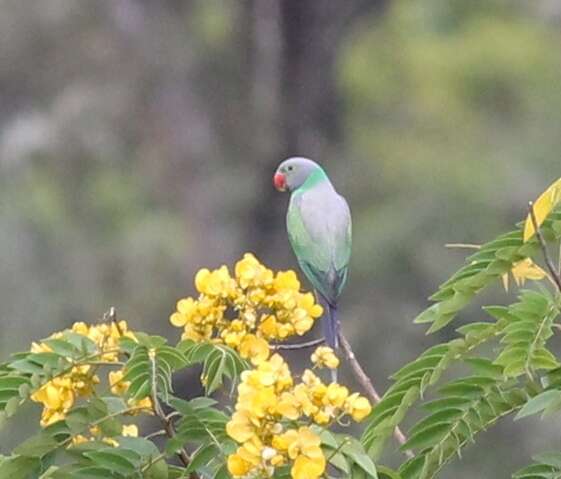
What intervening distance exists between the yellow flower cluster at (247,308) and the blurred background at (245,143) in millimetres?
7646

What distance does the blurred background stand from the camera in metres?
9.84

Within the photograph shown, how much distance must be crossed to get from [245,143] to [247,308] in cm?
881

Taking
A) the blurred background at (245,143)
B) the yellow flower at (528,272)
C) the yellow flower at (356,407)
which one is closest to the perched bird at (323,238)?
the yellow flower at (528,272)

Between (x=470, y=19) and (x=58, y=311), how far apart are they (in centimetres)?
375

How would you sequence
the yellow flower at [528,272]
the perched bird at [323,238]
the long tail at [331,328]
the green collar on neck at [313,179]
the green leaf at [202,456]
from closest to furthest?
the green leaf at [202,456]
the yellow flower at [528,272]
the long tail at [331,328]
the perched bird at [323,238]
the green collar on neck at [313,179]

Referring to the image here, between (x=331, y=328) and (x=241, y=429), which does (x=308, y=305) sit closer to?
(x=241, y=429)

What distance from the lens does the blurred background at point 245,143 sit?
32.3 feet

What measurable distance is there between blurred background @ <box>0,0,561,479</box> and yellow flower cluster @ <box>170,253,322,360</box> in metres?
7.65

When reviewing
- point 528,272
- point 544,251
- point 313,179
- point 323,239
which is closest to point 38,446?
point 544,251

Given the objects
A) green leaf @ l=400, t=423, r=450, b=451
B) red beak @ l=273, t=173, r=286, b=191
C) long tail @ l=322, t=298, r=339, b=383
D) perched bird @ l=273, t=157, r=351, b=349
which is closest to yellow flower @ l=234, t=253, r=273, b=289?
green leaf @ l=400, t=423, r=450, b=451

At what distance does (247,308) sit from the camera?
67.0 inches

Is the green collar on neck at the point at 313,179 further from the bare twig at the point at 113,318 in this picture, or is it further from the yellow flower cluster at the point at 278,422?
the yellow flower cluster at the point at 278,422

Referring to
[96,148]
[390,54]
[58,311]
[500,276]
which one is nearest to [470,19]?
[390,54]

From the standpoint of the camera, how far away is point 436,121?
11336 mm
